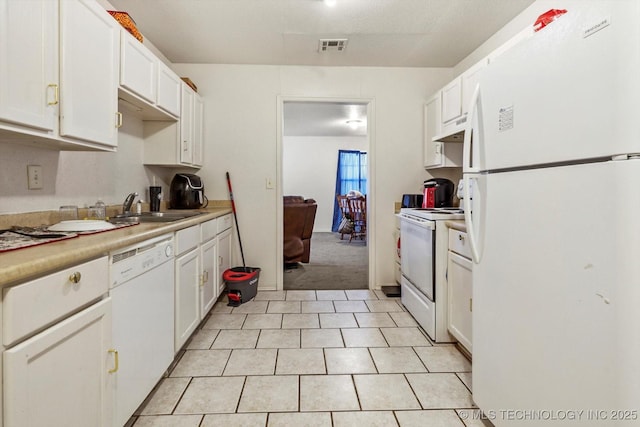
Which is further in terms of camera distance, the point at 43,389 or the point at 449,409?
the point at 449,409

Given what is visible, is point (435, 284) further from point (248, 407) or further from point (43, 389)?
point (43, 389)

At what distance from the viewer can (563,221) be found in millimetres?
983

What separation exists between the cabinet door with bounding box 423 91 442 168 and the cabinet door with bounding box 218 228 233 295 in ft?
7.18

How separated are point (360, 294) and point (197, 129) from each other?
2316 mm

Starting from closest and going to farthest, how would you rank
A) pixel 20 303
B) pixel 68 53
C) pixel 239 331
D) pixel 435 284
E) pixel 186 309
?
pixel 20 303 < pixel 68 53 < pixel 186 309 < pixel 435 284 < pixel 239 331

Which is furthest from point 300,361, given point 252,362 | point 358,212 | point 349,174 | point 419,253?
point 349,174

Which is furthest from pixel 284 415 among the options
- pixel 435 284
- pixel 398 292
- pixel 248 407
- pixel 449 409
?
pixel 398 292

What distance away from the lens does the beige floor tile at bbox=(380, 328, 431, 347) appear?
2.25 meters

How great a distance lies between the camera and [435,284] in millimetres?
2287

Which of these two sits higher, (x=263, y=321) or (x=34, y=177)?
(x=34, y=177)

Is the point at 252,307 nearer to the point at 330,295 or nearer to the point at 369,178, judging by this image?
the point at 330,295

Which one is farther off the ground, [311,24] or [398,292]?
[311,24]

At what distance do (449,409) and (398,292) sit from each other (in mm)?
1798

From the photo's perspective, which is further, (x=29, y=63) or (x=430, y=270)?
(x=430, y=270)
